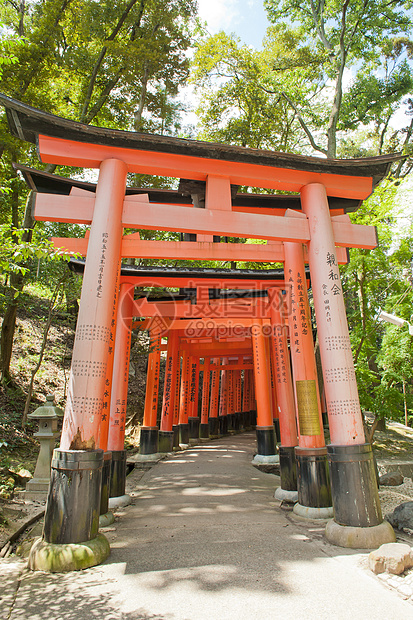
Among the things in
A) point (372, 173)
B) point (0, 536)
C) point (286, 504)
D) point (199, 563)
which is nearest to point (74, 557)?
point (199, 563)

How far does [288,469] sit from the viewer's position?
6938 millimetres

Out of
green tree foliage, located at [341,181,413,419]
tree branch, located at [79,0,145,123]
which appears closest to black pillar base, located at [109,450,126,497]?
green tree foliage, located at [341,181,413,419]

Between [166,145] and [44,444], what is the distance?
18.8 feet

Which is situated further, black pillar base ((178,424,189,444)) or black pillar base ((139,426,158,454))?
black pillar base ((178,424,189,444))

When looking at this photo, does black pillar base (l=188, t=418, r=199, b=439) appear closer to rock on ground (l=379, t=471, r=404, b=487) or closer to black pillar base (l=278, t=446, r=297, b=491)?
rock on ground (l=379, t=471, r=404, b=487)

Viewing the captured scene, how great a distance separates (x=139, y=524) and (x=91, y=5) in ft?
47.0

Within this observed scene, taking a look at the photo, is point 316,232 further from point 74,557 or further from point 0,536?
point 0,536

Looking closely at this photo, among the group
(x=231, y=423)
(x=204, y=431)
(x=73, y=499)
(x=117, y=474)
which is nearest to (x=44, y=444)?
(x=117, y=474)

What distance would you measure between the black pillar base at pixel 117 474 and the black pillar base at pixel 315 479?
326cm

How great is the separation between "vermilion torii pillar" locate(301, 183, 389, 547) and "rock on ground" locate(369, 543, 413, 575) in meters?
0.60

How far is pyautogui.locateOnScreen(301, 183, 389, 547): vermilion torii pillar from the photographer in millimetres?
4281

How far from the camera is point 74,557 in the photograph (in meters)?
3.65

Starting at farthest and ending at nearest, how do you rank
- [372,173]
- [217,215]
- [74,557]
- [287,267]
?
1. [287,267]
2. [372,173]
3. [217,215]
4. [74,557]

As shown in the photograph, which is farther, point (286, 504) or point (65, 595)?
point (286, 504)
